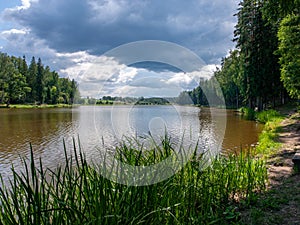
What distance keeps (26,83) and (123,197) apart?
72948mm

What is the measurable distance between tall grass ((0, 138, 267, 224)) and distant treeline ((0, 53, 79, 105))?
5210 cm

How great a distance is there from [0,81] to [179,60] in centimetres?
6502

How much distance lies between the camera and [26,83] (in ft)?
222

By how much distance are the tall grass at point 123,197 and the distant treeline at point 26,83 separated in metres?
52.1

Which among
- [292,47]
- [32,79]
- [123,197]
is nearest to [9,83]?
[32,79]

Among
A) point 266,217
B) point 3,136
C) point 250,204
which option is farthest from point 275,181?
point 3,136

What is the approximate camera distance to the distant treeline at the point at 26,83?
60.9 meters

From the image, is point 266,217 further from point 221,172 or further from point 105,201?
point 105,201

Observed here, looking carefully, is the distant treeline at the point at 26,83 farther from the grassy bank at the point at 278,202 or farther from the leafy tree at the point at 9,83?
the grassy bank at the point at 278,202

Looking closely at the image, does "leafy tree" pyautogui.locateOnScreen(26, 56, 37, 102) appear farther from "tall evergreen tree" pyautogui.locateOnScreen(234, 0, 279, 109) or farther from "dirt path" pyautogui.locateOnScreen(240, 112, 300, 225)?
"dirt path" pyautogui.locateOnScreen(240, 112, 300, 225)

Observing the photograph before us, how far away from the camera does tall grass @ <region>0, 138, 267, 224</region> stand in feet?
6.79

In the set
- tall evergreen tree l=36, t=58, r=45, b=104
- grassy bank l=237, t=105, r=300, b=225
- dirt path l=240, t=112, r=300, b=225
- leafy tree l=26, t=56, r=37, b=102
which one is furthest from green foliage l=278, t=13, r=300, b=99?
leafy tree l=26, t=56, r=37, b=102

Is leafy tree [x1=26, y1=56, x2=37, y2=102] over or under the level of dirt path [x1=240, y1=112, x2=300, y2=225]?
over

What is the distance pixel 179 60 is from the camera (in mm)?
4730
